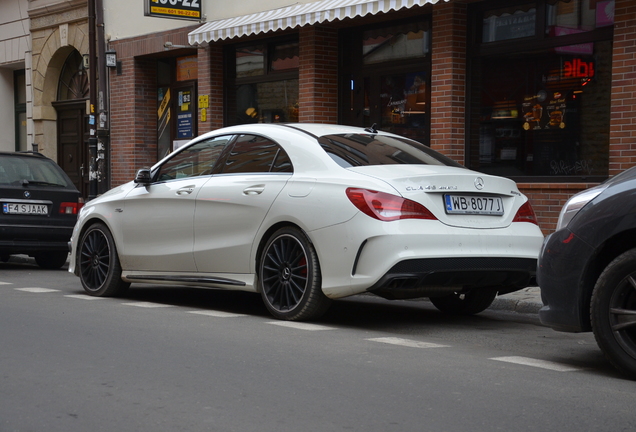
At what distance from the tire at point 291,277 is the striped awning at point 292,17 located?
5.83m

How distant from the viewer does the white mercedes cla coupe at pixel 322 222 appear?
654cm

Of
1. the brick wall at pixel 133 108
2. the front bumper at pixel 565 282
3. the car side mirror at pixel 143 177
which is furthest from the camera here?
the brick wall at pixel 133 108

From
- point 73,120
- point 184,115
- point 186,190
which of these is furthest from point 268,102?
point 186,190

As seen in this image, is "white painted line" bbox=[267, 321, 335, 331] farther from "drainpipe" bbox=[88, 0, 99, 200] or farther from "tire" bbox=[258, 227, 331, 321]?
"drainpipe" bbox=[88, 0, 99, 200]

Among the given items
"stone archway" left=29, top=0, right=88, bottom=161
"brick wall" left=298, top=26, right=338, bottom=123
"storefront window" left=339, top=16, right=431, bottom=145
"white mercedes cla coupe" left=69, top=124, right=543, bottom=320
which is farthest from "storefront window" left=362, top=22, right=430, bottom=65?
"stone archway" left=29, top=0, right=88, bottom=161

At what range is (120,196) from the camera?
8.75m

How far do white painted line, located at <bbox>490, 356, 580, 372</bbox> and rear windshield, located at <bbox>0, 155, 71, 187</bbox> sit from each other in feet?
26.7

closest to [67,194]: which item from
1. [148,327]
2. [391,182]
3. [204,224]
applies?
[204,224]

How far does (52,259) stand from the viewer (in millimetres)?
13031

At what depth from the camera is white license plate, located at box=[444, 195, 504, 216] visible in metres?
6.72

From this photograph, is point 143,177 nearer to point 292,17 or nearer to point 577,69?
point 577,69

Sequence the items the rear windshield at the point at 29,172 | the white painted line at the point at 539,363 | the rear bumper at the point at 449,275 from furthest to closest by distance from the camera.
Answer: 1. the rear windshield at the point at 29,172
2. the rear bumper at the point at 449,275
3. the white painted line at the point at 539,363

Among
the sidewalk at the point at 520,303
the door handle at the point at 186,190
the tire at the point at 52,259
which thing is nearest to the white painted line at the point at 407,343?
the sidewalk at the point at 520,303

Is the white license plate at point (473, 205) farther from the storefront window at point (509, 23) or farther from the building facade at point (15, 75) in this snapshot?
the building facade at point (15, 75)
